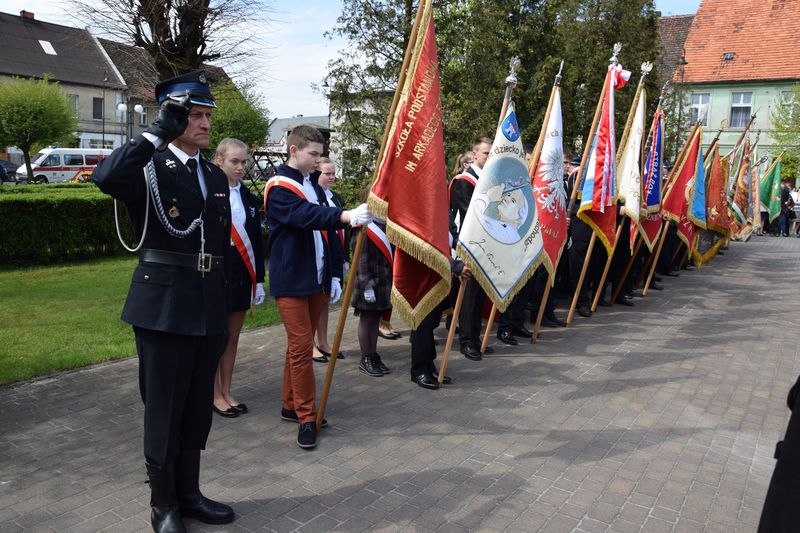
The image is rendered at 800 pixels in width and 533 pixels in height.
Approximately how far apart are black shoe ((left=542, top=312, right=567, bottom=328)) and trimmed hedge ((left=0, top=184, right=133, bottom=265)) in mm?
7797

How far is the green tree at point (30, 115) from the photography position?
3522 centimetres

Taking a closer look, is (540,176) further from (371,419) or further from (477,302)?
(371,419)

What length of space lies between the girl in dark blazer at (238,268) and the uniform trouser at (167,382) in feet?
5.22

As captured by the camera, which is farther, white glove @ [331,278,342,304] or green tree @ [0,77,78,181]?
green tree @ [0,77,78,181]

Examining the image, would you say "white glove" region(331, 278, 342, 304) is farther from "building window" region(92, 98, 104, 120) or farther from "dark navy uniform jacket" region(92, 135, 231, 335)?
"building window" region(92, 98, 104, 120)

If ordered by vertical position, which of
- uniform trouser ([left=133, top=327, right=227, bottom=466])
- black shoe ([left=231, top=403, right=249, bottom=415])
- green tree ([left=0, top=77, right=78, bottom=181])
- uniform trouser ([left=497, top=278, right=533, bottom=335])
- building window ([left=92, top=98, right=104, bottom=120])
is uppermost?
building window ([left=92, top=98, right=104, bottom=120])

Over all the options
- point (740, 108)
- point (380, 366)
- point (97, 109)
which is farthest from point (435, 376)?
point (97, 109)

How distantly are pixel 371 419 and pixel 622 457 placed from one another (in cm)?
185

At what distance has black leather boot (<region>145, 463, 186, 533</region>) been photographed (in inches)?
131

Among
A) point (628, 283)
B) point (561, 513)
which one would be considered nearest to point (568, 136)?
point (628, 283)

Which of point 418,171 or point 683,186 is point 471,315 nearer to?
point 418,171

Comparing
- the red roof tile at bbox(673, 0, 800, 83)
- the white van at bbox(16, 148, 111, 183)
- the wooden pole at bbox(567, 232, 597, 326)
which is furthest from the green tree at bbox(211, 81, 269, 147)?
the wooden pole at bbox(567, 232, 597, 326)

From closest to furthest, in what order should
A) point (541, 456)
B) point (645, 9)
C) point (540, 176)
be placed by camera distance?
1. point (541, 456)
2. point (540, 176)
3. point (645, 9)

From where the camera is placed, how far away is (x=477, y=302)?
7090 mm
